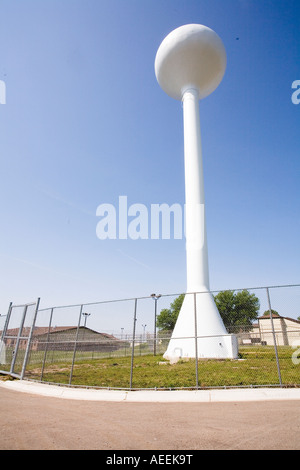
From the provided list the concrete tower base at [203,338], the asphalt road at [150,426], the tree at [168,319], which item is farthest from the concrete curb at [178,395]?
the tree at [168,319]

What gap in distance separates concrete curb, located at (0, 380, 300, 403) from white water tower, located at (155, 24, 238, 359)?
7568 mm

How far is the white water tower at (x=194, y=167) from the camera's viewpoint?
49.9ft

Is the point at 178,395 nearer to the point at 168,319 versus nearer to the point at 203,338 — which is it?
the point at 203,338

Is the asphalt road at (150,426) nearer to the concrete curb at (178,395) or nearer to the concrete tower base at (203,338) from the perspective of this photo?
the concrete curb at (178,395)

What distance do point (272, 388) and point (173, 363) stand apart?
27.4 ft

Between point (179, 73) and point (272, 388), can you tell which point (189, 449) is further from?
point (179, 73)

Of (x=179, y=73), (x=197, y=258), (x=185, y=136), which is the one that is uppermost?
(x=179, y=73)

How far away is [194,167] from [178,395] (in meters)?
16.1

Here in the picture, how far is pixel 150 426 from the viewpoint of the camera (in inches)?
186

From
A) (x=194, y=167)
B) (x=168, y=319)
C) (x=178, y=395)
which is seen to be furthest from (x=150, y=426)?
(x=168, y=319)

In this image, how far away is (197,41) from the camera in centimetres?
2103

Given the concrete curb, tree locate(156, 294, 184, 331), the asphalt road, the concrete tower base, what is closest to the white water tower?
the concrete tower base
